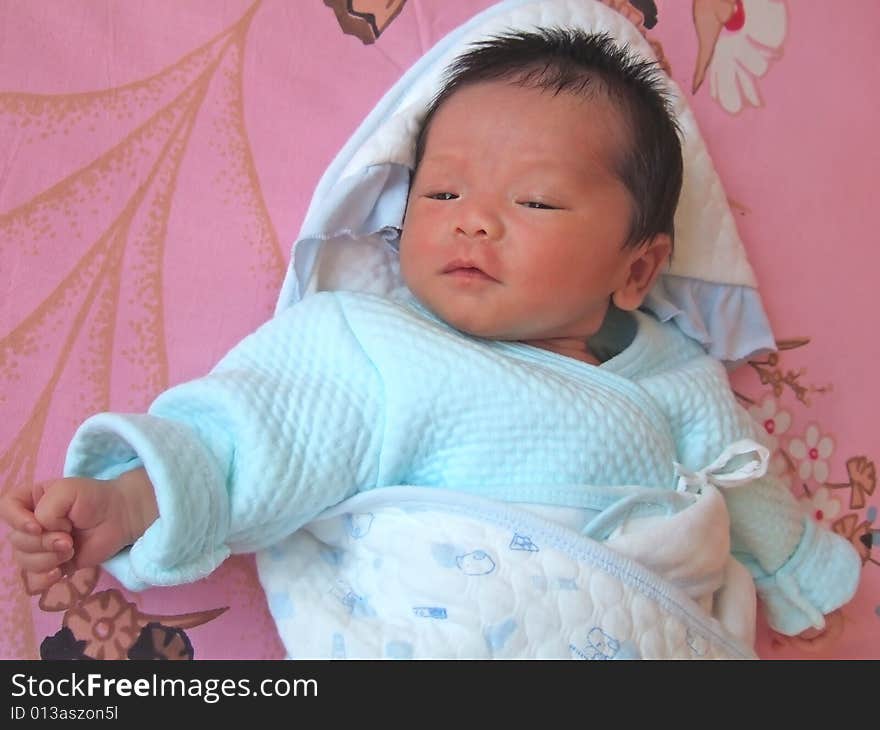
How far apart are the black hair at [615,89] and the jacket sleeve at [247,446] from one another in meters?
0.35

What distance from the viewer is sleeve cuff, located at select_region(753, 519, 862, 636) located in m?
1.24

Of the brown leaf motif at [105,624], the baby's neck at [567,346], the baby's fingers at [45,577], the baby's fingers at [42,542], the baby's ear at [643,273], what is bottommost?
the brown leaf motif at [105,624]

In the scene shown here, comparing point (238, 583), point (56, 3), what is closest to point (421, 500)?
point (238, 583)

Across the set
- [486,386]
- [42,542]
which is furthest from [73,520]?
[486,386]

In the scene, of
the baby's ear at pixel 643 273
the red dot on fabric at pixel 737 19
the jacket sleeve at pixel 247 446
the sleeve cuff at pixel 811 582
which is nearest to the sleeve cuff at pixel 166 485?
the jacket sleeve at pixel 247 446

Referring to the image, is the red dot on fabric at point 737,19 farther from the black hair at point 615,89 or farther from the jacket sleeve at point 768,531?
the jacket sleeve at point 768,531

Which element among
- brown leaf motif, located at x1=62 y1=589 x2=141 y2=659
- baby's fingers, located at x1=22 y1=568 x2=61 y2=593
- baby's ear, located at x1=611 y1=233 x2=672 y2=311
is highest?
baby's ear, located at x1=611 y1=233 x2=672 y2=311

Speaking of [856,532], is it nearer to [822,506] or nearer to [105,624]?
[822,506]

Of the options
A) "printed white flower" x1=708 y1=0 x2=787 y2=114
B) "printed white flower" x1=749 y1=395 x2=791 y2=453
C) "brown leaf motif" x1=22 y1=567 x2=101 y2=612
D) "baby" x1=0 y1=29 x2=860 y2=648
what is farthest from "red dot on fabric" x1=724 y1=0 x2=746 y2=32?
"brown leaf motif" x1=22 y1=567 x2=101 y2=612

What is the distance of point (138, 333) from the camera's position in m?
1.18

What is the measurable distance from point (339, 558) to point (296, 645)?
113 millimetres

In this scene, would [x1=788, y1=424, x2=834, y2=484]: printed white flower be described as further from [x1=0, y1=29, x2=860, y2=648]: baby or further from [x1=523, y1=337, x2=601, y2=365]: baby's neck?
[x1=523, y1=337, x2=601, y2=365]: baby's neck

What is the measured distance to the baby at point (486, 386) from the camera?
96cm

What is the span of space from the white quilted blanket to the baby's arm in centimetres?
22
